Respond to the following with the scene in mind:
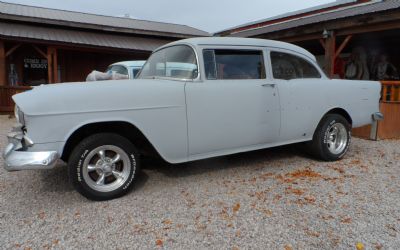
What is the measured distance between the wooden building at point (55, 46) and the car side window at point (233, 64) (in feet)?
34.0

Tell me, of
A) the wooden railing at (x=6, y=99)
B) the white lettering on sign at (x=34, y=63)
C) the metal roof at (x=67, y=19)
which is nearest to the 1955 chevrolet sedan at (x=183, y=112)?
the wooden railing at (x=6, y=99)

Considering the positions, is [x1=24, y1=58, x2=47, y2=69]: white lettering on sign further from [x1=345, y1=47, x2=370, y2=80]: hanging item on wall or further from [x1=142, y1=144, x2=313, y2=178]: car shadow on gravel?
[x1=345, y1=47, x2=370, y2=80]: hanging item on wall

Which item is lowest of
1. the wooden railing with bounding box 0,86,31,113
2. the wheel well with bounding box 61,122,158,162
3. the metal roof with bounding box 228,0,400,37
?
the wheel well with bounding box 61,122,158,162

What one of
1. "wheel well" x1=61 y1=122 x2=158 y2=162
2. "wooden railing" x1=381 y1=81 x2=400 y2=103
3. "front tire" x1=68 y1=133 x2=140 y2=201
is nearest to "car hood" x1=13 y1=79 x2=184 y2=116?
"wheel well" x1=61 y1=122 x2=158 y2=162

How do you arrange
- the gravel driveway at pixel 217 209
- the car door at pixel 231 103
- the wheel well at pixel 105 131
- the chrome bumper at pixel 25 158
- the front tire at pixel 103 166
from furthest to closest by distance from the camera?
1. the car door at pixel 231 103
2. the wheel well at pixel 105 131
3. the front tire at pixel 103 166
4. the chrome bumper at pixel 25 158
5. the gravel driveway at pixel 217 209

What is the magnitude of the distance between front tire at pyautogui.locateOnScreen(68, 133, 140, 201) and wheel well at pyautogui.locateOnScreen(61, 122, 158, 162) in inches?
5.5

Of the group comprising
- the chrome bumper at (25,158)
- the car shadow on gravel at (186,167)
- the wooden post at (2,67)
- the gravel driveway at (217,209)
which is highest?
the wooden post at (2,67)

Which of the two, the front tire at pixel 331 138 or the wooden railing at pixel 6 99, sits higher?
the wooden railing at pixel 6 99

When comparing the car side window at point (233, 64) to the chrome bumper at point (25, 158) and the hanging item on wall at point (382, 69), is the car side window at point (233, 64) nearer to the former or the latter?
the chrome bumper at point (25, 158)

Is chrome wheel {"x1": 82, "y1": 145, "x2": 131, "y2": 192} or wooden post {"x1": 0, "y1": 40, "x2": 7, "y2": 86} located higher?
wooden post {"x1": 0, "y1": 40, "x2": 7, "y2": 86}

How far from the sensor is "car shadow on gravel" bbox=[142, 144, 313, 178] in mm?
4210

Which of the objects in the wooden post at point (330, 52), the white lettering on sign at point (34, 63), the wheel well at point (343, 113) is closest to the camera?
the wheel well at point (343, 113)

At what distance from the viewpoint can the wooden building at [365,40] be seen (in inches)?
253

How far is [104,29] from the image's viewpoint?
48.3 ft
